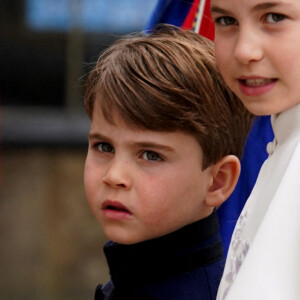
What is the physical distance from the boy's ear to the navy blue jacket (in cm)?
6

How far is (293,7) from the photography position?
63.9 inches

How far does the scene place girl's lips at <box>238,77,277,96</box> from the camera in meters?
1.67

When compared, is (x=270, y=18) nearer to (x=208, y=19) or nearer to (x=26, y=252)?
(x=208, y=19)

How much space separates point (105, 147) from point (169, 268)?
10.7 inches

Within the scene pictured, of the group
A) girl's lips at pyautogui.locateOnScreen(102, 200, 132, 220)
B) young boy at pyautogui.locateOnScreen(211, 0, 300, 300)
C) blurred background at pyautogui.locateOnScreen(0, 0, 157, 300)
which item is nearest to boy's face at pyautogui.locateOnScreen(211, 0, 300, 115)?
young boy at pyautogui.locateOnScreen(211, 0, 300, 300)

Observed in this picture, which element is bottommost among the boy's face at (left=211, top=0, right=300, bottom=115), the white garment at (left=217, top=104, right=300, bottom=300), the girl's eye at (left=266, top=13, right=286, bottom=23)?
the white garment at (left=217, top=104, right=300, bottom=300)

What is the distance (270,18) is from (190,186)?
49 cm

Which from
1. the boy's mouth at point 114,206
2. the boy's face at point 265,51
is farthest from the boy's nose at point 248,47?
the boy's mouth at point 114,206

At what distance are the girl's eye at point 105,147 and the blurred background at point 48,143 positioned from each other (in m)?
3.78

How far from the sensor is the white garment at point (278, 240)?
60.7 inches

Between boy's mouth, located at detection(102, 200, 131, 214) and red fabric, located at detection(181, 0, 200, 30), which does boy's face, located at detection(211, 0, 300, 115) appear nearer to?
boy's mouth, located at detection(102, 200, 131, 214)

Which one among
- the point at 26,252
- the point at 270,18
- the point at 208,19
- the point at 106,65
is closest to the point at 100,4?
the point at 26,252

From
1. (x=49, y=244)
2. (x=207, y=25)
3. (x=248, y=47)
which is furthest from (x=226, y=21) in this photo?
(x=49, y=244)

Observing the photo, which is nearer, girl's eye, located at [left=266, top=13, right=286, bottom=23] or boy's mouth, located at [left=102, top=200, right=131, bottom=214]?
girl's eye, located at [left=266, top=13, right=286, bottom=23]
